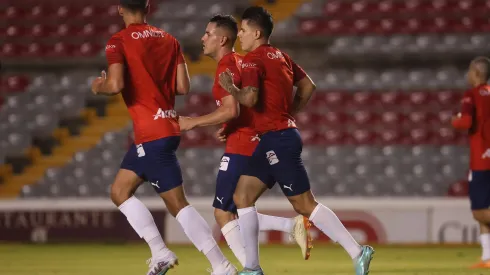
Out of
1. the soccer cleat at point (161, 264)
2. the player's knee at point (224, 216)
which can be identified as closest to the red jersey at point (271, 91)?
the player's knee at point (224, 216)

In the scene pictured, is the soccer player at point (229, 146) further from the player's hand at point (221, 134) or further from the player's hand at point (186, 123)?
the player's hand at point (186, 123)

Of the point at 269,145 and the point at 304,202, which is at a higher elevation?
the point at 269,145

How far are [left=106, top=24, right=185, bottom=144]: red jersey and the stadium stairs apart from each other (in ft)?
34.2

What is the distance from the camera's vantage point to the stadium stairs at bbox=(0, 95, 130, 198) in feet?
56.6

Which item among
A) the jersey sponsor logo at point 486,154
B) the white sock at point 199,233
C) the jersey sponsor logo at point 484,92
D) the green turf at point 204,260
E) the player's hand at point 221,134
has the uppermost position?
the player's hand at point 221,134

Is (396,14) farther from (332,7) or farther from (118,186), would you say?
(118,186)

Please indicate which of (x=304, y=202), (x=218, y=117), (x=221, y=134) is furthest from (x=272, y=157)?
(x=221, y=134)

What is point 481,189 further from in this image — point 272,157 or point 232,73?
point 232,73

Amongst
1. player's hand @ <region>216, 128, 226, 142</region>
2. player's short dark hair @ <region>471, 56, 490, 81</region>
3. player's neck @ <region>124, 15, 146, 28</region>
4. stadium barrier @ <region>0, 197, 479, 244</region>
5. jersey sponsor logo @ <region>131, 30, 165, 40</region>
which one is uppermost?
player's neck @ <region>124, 15, 146, 28</region>

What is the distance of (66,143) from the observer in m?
18.1

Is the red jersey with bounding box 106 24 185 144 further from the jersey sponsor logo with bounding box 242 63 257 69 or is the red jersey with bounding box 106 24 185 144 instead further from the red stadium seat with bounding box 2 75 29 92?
the red stadium seat with bounding box 2 75 29 92

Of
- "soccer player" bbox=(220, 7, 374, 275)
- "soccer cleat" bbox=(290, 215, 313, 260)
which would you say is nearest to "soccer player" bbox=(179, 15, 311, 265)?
"soccer player" bbox=(220, 7, 374, 275)

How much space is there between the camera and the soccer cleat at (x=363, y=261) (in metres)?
7.03

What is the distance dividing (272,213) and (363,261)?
24.5 ft
